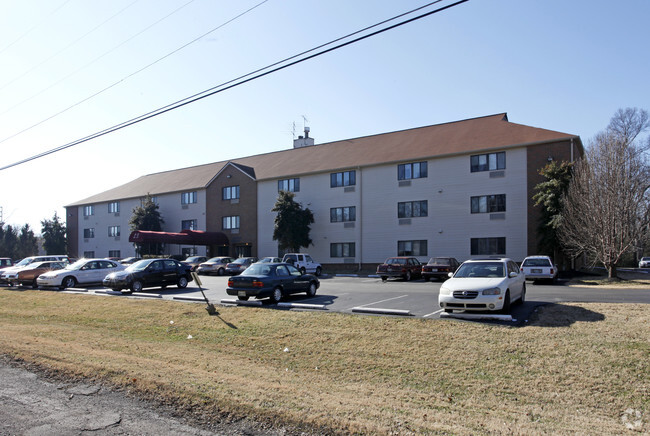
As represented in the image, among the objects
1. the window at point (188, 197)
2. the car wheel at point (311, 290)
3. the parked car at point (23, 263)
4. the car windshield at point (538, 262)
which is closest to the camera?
the car wheel at point (311, 290)

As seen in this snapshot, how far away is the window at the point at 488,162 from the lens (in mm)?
32969

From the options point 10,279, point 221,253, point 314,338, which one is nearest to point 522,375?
point 314,338

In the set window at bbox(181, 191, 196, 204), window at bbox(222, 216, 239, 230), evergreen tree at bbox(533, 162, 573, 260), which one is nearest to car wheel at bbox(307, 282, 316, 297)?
evergreen tree at bbox(533, 162, 573, 260)

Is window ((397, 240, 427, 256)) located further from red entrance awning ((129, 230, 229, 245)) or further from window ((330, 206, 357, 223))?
red entrance awning ((129, 230, 229, 245))

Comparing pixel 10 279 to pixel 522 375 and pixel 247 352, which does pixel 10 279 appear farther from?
Result: pixel 522 375

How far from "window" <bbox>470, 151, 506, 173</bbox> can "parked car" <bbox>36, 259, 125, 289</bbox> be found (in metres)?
24.1

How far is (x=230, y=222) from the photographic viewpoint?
47969 mm

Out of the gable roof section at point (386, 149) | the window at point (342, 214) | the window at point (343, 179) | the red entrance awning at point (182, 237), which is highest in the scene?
the gable roof section at point (386, 149)

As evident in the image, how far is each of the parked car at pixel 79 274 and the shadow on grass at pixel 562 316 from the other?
20535mm

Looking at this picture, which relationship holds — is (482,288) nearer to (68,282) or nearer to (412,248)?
(68,282)

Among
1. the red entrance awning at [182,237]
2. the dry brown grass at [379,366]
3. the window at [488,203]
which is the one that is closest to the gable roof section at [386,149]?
the window at [488,203]

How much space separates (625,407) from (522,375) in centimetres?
144

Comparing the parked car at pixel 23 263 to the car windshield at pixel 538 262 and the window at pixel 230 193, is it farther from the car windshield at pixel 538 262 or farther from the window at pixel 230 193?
the car windshield at pixel 538 262

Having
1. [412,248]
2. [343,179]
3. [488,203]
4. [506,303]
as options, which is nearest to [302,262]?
[412,248]
